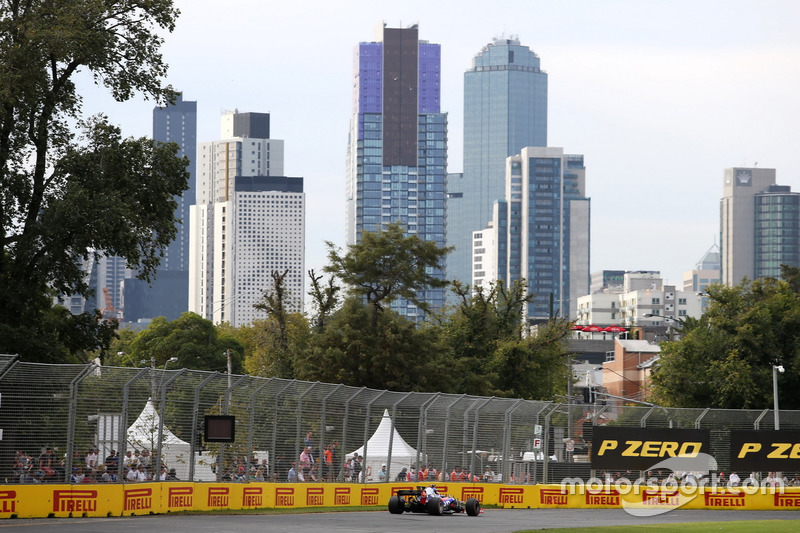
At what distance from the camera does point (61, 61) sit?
36.3m

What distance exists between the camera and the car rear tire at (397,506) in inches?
1211

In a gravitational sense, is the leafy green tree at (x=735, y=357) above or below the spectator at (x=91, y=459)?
Result: above

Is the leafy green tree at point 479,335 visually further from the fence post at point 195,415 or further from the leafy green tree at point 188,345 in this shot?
the leafy green tree at point 188,345

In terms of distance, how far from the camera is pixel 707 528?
27656 mm

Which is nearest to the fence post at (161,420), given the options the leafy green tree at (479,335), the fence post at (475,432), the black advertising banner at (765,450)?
the fence post at (475,432)

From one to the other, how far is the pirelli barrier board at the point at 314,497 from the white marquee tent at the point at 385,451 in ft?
1.73

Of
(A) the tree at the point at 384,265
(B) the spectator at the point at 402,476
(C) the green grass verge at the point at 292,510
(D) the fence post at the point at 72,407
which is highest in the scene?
(A) the tree at the point at 384,265

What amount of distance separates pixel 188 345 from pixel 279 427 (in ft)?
302

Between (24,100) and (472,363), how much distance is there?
34162 millimetres

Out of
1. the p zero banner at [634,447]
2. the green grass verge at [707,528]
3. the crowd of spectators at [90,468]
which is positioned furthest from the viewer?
the p zero banner at [634,447]

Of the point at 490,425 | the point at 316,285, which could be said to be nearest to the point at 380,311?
the point at 316,285

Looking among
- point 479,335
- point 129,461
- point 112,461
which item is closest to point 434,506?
point 129,461

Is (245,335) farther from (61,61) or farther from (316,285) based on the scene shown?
(61,61)

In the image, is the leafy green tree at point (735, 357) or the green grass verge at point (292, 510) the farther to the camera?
the leafy green tree at point (735, 357)
